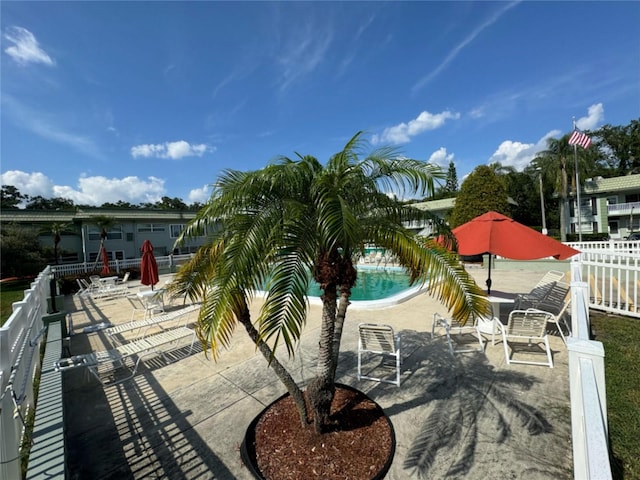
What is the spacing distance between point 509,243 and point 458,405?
152 inches

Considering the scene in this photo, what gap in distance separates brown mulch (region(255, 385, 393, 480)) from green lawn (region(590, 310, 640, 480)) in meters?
2.38

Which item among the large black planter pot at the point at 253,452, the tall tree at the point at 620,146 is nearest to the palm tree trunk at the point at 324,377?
the large black planter pot at the point at 253,452

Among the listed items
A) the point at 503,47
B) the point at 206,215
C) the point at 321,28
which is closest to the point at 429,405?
the point at 206,215

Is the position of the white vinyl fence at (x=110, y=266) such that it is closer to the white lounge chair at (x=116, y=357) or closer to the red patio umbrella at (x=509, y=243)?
the white lounge chair at (x=116, y=357)

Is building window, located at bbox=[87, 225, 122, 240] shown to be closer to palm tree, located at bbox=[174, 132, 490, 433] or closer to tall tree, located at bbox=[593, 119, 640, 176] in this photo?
palm tree, located at bbox=[174, 132, 490, 433]

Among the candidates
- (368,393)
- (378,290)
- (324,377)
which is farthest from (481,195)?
(324,377)

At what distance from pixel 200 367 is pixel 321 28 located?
39.3ft

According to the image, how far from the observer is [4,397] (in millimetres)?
2588

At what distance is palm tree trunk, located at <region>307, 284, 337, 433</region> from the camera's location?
3.25 m

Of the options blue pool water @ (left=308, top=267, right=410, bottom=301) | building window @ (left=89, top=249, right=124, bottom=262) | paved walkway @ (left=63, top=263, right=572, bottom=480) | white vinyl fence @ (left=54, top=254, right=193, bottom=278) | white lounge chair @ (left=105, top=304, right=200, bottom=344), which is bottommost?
blue pool water @ (left=308, top=267, right=410, bottom=301)

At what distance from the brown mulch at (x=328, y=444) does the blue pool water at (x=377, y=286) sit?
7953mm

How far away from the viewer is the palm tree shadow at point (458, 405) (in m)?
3.15

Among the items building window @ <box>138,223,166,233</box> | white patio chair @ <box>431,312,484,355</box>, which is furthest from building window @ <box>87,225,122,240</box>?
white patio chair @ <box>431,312,484,355</box>

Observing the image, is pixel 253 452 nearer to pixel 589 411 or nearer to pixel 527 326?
pixel 589 411
